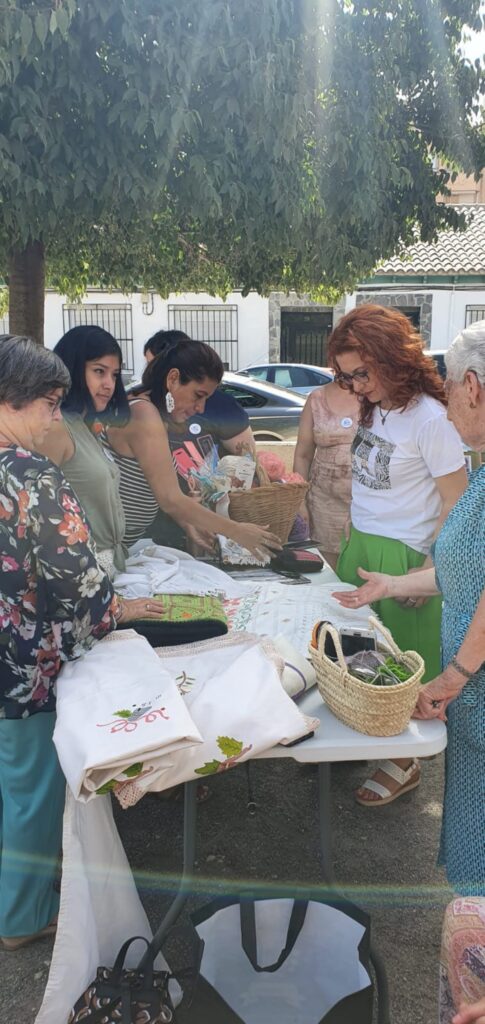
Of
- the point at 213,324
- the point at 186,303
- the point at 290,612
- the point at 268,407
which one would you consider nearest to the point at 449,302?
the point at 213,324

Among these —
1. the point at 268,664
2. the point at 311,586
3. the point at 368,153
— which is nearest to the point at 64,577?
the point at 268,664

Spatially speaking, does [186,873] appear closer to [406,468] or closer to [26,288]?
[406,468]

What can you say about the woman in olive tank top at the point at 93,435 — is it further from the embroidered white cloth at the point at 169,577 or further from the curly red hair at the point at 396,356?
the curly red hair at the point at 396,356

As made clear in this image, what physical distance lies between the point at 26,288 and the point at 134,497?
2854mm

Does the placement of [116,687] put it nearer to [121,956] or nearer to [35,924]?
[121,956]

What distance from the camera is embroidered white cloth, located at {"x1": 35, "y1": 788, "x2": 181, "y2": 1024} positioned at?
176 centimetres

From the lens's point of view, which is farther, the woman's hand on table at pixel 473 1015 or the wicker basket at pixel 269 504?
the wicker basket at pixel 269 504

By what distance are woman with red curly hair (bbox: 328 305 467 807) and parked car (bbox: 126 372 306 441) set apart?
776 centimetres

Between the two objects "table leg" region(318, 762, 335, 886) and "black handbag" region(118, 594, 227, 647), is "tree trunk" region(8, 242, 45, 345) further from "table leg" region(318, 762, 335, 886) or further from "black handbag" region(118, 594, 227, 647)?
"table leg" region(318, 762, 335, 886)

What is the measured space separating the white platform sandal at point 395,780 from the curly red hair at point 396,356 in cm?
150

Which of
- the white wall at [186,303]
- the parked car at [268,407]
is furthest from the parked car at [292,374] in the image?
the white wall at [186,303]

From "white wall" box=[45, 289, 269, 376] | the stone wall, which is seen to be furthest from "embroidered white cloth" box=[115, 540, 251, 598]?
"white wall" box=[45, 289, 269, 376]

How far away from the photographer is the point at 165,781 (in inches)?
61.8

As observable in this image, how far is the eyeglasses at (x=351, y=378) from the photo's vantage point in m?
2.61
